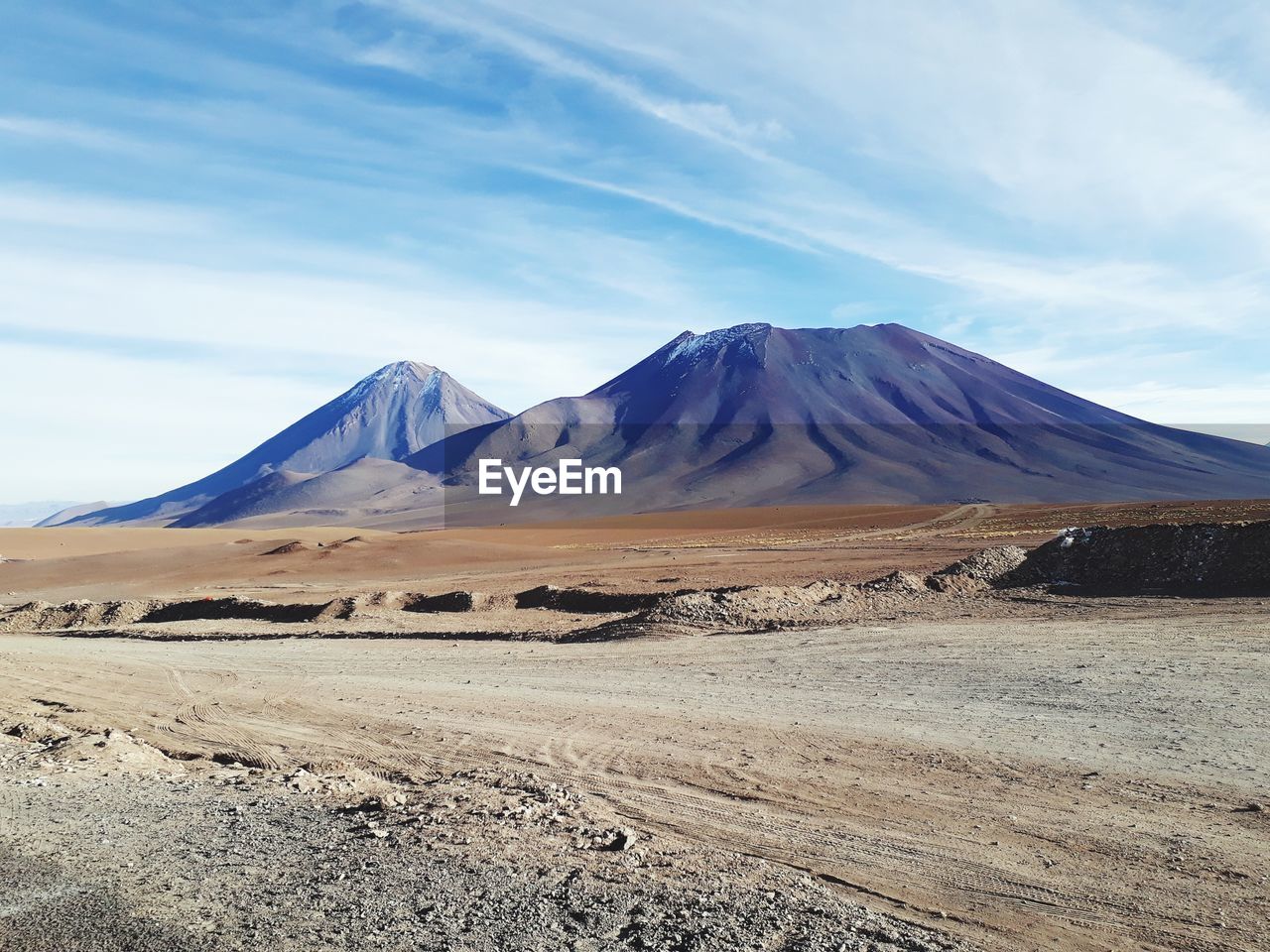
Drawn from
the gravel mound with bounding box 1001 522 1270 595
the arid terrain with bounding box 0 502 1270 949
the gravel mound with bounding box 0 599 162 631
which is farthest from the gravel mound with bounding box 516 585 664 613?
the gravel mound with bounding box 0 599 162 631

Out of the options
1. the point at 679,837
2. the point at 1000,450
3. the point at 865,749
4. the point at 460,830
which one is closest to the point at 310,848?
the point at 460,830

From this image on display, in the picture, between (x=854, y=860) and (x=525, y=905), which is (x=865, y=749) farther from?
(x=525, y=905)

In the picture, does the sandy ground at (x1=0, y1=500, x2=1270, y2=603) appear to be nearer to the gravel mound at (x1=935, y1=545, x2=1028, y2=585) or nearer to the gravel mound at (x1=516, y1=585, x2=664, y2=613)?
the gravel mound at (x1=516, y1=585, x2=664, y2=613)

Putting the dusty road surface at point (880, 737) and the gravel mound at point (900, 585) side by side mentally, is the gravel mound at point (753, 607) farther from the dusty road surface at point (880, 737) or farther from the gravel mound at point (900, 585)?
the dusty road surface at point (880, 737)

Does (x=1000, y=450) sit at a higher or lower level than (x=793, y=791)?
higher

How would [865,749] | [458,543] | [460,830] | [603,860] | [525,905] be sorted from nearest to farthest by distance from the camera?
[525,905] → [603,860] → [460,830] → [865,749] → [458,543]

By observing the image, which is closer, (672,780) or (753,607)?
(672,780)

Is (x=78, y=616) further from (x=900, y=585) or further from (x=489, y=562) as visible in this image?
(x=900, y=585)

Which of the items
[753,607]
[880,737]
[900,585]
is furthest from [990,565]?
[880,737]
